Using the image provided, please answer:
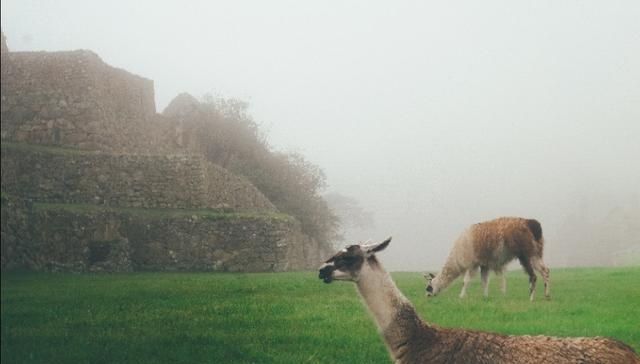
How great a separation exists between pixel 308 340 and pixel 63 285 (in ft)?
31.1

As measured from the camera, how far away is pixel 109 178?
103 feet

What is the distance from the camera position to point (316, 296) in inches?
650

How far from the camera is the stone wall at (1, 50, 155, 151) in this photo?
33.9m

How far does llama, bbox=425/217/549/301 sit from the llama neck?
1108 cm

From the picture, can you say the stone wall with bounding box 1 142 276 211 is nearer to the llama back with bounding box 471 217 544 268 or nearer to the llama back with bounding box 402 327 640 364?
the llama back with bounding box 471 217 544 268

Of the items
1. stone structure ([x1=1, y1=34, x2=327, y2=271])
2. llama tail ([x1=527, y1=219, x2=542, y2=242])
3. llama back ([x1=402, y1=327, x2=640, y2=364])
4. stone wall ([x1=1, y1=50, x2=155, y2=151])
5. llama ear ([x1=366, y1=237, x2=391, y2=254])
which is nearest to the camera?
llama back ([x1=402, y1=327, x2=640, y2=364])

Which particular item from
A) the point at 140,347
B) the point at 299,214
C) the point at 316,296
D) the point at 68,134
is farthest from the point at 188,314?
the point at 299,214

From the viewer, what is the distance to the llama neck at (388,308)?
643 centimetres

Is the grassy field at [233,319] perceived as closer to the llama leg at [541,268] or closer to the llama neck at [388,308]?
the llama leg at [541,268]

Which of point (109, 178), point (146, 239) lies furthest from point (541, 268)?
point (109, 178)

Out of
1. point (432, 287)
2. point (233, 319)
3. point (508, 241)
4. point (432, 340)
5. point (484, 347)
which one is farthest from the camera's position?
point (508, 241)

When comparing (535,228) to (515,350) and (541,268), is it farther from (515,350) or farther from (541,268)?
(515,350)

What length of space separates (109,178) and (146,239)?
4.12 meters

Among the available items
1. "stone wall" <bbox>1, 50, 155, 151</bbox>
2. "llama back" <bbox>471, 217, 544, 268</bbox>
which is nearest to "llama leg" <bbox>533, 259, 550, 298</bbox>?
"llama back" <bbox>471, 217, 544, 268</bbox>
